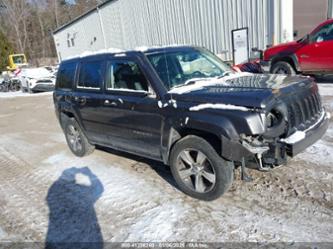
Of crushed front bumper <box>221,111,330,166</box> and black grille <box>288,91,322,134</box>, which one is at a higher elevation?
black grille <box>288,91,322,134</box>

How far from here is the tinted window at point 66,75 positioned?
552 centimetres

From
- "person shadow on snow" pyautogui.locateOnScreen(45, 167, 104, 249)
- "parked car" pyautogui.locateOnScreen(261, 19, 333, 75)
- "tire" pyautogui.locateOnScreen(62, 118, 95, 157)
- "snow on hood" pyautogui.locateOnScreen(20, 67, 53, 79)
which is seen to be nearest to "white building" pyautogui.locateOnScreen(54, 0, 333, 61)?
"parked car" pyautogui.locateOnScreen(261, 19, 333, 75)

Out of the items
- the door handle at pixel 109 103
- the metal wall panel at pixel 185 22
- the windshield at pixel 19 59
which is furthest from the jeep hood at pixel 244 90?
the windshield at pixel 19 59

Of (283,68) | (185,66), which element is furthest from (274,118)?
(283,68)

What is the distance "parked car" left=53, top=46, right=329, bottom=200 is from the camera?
3.18 m

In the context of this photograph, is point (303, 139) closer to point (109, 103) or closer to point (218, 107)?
point (218, 107)

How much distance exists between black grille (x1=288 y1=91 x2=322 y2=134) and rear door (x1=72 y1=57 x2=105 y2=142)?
2.72 meters

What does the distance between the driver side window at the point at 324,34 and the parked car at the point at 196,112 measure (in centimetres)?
579

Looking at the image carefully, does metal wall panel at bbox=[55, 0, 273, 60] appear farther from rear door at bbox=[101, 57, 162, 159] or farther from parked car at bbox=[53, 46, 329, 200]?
rear door at bbox=[101, 57, 162, 159]

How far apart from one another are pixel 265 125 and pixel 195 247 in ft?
4.46

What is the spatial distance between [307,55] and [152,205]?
7869mm

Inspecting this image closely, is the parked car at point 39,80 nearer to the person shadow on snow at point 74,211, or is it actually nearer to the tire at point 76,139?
the tire at point 76,139

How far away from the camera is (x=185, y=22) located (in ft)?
53.9

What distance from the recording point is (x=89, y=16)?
26031 millimetres
